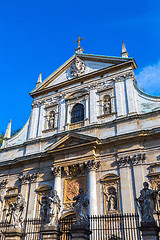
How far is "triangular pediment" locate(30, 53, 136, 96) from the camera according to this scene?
2043cm

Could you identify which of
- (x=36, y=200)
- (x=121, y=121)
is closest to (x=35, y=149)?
(x=36, y=200)

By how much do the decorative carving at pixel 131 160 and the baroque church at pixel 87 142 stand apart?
Result: 0.03m

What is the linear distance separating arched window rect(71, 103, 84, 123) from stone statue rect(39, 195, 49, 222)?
5.90 m

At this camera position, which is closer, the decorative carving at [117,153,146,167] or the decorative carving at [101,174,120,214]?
the decorative carving at [101,174,120,214]

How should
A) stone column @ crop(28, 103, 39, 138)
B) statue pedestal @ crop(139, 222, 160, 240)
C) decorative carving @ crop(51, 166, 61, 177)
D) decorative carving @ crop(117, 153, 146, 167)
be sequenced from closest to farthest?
statue pedestal @ crop(139, 222, 160, 240), decorative carving @ crop(117, 153, 146, 167), decorative carving @ crop(51, 166, 61, 177), stone column @ crop(28, 103, 39, 138)

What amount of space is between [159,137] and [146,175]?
2396mm

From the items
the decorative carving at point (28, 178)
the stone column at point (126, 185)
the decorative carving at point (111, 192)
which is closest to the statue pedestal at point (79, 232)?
the stone column at point (126, 185)

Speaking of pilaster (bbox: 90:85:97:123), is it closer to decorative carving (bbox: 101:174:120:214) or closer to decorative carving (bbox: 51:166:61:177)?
decorative carving (bbox: 51:166:61:177)

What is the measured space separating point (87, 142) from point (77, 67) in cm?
760

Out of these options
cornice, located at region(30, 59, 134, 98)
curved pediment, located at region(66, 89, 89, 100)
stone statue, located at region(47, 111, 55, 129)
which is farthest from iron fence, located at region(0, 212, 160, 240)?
cornice, located at region(30, 59, 134, 98)

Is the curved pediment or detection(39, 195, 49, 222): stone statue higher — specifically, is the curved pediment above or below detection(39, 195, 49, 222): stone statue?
above

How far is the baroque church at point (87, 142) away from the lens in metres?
15.6

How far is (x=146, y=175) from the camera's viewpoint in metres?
15.1

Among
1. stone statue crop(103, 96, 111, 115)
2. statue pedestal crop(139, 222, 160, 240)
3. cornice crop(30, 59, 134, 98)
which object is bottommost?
statue pedestal crop(139, 222, 160, 240)
